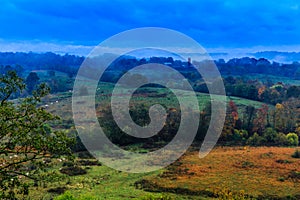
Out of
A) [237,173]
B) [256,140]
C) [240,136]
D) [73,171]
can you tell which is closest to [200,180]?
[237,173]

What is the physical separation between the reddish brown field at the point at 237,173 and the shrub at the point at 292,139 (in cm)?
439

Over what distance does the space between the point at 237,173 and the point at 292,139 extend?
79.6 feet

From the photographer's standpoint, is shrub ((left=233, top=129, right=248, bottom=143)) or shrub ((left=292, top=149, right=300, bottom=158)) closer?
shrub ((left=292, top=149, right=300, bottom=158))

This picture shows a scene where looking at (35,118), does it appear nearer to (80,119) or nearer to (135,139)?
(135,139)

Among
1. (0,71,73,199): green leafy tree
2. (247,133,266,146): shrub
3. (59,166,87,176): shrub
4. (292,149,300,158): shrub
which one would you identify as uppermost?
(0,71,73,199): green leafy tree

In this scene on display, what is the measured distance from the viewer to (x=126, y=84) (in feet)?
416

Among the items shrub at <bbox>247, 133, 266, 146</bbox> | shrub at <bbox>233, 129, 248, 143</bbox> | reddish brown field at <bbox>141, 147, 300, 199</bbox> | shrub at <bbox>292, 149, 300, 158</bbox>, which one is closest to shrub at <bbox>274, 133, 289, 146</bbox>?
shrub at <bbox>247, 133, 266, 146</bbox>

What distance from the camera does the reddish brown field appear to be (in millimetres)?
40562

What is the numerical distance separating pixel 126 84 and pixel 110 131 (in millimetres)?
63038

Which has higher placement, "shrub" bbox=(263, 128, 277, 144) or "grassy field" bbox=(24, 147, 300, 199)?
"shrub" bbox=(263, 128, 277, 144)

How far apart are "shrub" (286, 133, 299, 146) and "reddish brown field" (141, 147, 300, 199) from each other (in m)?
4.39

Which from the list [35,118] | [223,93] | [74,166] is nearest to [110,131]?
[74,166]

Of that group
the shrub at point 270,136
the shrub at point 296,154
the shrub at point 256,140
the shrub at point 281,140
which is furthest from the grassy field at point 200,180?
the shrub at point 270,136

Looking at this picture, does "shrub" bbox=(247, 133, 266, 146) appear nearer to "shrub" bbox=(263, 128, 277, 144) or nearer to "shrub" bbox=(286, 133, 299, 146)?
"shrub" bbox=(263, 128, 277, 144)
